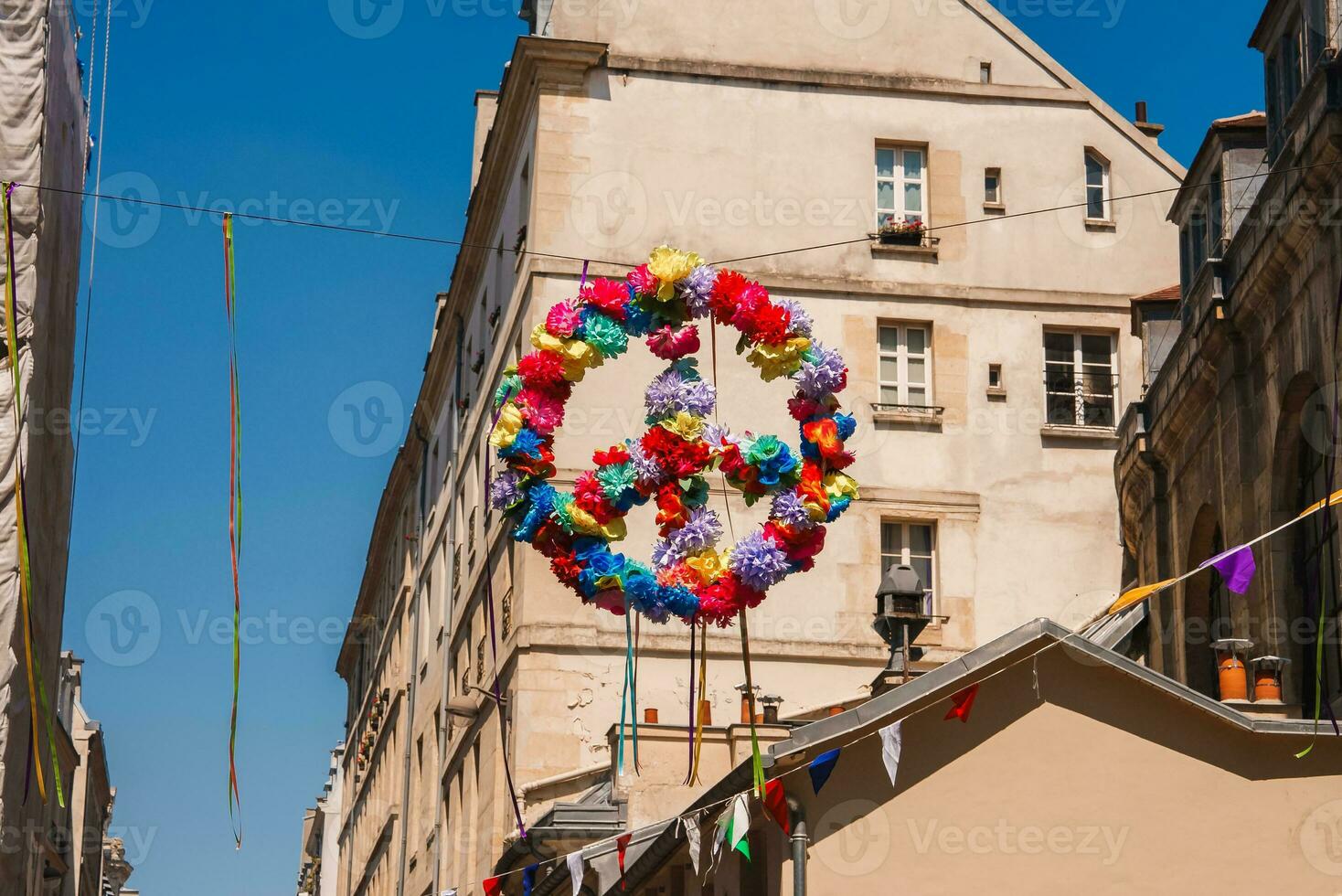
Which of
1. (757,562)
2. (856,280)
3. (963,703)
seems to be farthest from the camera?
(856,280)

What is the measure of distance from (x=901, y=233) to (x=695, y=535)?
16208mm

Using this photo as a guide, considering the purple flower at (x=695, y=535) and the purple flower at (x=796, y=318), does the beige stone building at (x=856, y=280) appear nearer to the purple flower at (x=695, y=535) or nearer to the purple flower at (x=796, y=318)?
the purple flower at (x=796, y=318)

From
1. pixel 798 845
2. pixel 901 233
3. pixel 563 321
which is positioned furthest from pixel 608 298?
pixel 901 233

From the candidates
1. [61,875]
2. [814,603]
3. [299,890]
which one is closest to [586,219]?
[814,603]

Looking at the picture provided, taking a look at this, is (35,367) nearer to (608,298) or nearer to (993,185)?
(608,298)

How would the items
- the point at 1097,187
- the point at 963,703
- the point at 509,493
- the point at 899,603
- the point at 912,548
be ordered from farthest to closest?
the point at 1097,187
the point at 912,548
the point at 899,603
the point at 509,493
the point at 963,703

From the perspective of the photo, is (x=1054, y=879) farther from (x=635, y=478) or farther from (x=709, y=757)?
(x=709, y=757)

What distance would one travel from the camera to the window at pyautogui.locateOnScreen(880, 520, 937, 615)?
31.2 m

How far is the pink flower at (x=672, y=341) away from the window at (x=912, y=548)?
1348 centimetres

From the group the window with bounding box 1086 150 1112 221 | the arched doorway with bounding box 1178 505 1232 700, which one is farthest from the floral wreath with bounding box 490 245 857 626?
the window with bounding box 1086 150 1112 221

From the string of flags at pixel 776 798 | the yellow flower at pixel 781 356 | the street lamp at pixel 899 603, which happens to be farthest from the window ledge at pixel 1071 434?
the yellow flower at pixel 781 356

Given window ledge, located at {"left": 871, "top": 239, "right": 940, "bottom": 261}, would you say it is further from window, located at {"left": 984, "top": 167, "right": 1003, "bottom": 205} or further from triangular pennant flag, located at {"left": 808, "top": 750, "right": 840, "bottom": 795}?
triangular pennant flag, located at {"left": 808, "top": 750, "right": 840, "bottom": 795}

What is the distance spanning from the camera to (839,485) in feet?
57.8

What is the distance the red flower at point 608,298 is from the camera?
18.1 metres
